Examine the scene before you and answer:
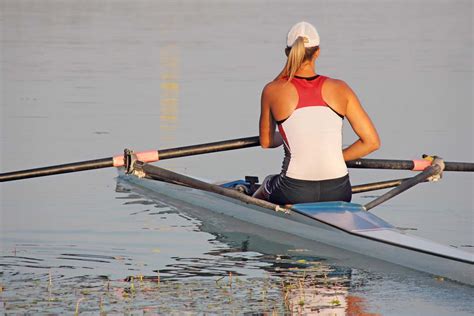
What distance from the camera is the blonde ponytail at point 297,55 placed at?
968 cm

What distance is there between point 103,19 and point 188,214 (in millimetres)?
29561

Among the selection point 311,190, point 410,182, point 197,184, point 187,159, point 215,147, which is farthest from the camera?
point 187,159

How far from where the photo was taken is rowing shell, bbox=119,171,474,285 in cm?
890

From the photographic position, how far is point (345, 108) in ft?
32.2

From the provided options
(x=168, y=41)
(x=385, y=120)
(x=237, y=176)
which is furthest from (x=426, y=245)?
(x=168, y=41)

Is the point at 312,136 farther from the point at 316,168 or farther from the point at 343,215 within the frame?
the point at 343,215

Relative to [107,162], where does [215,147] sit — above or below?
above

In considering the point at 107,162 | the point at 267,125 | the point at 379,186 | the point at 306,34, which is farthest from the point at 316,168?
the point at 107,162

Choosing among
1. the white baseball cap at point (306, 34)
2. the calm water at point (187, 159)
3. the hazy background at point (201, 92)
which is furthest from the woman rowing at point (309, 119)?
the hazy background at point (201, 92)

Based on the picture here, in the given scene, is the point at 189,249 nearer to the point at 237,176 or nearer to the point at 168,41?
the point at 237,176

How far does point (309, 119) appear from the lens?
9.74m

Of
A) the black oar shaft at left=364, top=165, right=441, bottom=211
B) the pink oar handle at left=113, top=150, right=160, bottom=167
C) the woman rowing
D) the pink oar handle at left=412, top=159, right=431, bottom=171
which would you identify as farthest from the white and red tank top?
the pink oar handle at left=113, top=150, right=160, bottom=167

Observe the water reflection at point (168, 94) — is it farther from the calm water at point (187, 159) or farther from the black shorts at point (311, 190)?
the black shorts at point (311, 190)

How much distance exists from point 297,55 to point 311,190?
1088mm
